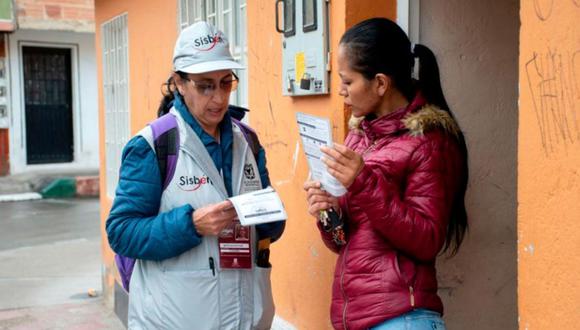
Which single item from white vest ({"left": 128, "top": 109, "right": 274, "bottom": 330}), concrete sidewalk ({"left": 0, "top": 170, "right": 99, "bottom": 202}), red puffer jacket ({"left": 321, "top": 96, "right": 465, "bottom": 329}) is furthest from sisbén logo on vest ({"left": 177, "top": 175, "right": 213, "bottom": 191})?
concrete sidewalk ({"left": 0, "top": 170, "right": 99, "bottom": 202})

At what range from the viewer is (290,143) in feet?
11.8

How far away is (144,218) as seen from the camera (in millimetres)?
2465

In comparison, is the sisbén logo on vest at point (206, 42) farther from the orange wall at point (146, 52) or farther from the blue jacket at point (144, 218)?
the orange wall at point (146, 52)

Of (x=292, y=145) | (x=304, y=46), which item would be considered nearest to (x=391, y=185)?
(x=304, y=46)

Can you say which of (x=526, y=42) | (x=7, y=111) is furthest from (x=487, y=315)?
(x=7, y=111)

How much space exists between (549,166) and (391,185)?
19.2 inches

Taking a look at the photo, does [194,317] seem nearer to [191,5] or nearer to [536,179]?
[536,179]

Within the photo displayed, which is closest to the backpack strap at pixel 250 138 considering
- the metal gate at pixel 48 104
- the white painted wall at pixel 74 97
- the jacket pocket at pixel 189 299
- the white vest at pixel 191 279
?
the white vest at pixel 191 279

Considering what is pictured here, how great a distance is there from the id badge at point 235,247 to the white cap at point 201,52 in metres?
0.59

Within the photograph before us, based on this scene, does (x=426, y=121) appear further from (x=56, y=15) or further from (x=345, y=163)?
(x=56, y=15)

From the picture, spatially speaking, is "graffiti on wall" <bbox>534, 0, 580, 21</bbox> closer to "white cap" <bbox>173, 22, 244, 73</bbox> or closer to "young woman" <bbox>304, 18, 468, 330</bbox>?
"young woman" <bbox>304, 18, 468, 330</bbox>

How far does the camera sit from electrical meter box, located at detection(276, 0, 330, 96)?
122 inches

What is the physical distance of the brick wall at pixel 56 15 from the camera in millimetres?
13930

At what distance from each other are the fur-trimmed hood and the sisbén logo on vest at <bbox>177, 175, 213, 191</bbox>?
73cm
